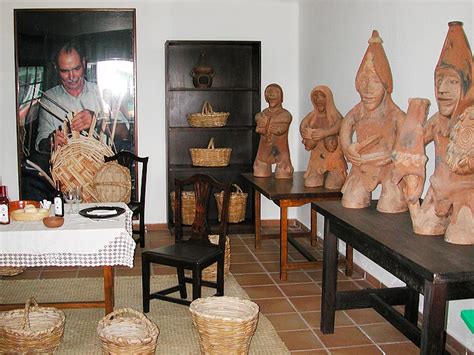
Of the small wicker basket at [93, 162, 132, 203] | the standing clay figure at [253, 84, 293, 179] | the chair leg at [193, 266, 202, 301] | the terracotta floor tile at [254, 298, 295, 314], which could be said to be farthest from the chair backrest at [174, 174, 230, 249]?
the small wicker basket at [93, 162, 132, 203]

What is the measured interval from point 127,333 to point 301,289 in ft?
5.43

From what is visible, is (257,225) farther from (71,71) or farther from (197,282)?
(71,71)

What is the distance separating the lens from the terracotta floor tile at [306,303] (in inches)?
163

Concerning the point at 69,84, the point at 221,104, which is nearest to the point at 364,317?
the point at 221,104

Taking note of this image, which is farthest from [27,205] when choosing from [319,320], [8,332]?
[319,320]

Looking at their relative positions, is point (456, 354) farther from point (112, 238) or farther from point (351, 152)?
point (112, 238)

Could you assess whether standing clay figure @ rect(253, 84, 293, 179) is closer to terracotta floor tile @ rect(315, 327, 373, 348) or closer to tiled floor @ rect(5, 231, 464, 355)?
tiled floor @ rect(5, 231, 464, 355)

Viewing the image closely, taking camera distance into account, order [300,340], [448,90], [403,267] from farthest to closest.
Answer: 1. [300,340]
2. [448,90]
3. [403,267]

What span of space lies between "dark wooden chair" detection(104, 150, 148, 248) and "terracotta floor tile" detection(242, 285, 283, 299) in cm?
153

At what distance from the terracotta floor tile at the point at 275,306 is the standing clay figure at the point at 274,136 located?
1.48 m

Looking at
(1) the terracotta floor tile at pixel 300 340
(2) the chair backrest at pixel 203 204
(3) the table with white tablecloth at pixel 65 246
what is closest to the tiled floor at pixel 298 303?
(1) the terracotta floor tile at pixel 300 340

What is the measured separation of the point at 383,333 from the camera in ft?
12.2

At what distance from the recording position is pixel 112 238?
140 inches

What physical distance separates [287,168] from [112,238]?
2.30 meters
